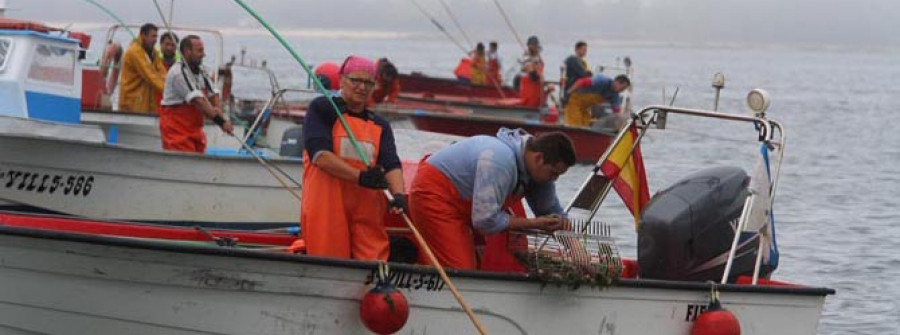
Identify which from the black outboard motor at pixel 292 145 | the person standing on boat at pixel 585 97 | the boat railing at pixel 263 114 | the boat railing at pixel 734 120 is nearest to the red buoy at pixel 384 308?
the boat railing at pixel 734 120

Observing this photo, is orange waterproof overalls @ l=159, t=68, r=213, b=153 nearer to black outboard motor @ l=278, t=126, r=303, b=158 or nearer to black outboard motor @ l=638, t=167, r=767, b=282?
black outboard motor @ l=278, t=126, r=303, b=158

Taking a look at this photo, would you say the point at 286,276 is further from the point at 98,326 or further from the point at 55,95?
the point at 55,95

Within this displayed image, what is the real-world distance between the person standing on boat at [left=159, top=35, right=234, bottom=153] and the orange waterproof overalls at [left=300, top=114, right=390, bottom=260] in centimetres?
488

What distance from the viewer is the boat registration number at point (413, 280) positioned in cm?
933

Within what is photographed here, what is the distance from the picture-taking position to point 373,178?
924 cm

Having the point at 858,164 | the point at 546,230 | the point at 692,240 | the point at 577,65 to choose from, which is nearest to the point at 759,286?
the point at 692,240

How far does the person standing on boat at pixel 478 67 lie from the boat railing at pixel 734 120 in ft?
81.5

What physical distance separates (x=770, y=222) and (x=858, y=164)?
25.7m

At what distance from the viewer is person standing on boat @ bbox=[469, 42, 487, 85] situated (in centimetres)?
3662

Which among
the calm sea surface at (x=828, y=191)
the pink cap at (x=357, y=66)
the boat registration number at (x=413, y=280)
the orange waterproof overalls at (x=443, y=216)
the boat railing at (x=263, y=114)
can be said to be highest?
the pink cap at (x=357, y=66)

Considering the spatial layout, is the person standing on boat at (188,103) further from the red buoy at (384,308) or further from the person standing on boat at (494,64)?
the person standing on boat at (494,64)

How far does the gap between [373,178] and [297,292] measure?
0.70 m

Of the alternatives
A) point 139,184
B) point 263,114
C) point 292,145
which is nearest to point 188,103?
point 139,184

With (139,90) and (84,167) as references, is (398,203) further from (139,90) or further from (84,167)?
(139,90)
